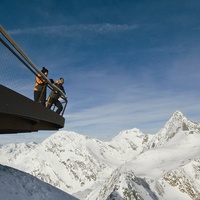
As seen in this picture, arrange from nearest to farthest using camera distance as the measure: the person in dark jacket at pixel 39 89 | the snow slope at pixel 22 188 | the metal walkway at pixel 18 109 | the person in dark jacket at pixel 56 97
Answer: the metal walkway at pixel 18 109 → the person in dark jacket at pixel 39 89 → the snow slope at pixel 22 188 → the person in dark jacket at pixel 56 97

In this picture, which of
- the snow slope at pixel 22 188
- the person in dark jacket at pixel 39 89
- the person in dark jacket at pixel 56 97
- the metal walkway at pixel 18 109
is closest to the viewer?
the metal walkway at pixel 18 109

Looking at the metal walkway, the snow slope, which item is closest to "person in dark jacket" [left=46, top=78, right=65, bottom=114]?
the metal walkway

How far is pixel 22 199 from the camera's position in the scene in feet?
33.7

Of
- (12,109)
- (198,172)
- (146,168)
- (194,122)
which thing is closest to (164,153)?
(146,168)

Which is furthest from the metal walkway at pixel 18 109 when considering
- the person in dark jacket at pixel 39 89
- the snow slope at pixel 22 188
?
the snow slope at pixel 22 188

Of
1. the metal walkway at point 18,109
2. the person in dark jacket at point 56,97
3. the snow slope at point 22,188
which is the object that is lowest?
the snow slope at point 22,188

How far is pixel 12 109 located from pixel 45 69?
383cm

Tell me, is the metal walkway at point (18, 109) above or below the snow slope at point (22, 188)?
above

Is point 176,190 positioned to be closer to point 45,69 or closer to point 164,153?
point 164,153

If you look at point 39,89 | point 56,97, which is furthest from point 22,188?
point 39,89

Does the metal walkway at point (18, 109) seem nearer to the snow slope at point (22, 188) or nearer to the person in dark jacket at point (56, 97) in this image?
the person in dark jacket at point (56, 97)

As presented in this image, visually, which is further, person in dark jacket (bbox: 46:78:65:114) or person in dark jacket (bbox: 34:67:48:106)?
person in dark jacket (bbox: 46:78:65:114)

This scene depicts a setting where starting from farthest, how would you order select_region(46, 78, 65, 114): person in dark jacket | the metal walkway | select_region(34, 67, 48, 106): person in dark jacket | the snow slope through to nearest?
select_region(46, 78, 65, 114): person in dark jacket, the snow slope, select_region(34, 67, 48, 106): person in dark jacket, the metal walkway

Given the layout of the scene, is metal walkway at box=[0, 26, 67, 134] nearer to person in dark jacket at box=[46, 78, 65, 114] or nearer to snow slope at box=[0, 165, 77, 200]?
person in dark jacket at box=[46, 78, 65, 114]
